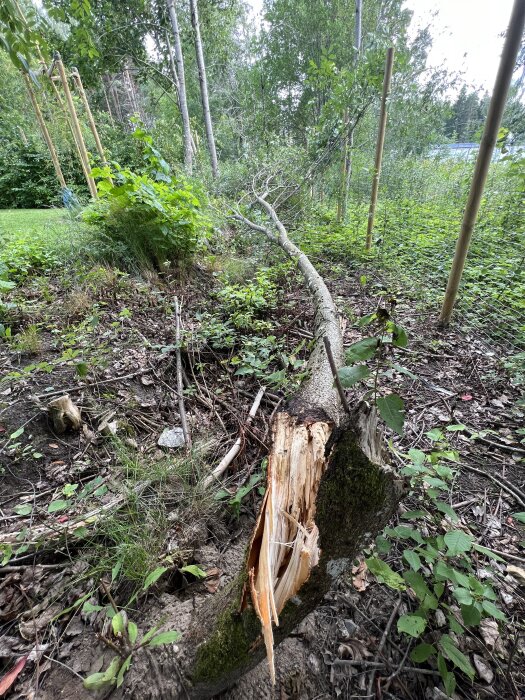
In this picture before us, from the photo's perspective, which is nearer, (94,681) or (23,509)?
(94,681)

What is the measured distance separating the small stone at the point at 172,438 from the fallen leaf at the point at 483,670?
1.41 metres

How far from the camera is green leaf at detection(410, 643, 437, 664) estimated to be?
0.93 m

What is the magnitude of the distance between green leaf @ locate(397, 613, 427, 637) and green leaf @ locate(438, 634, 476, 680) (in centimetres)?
8

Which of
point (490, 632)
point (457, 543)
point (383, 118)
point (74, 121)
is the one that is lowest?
point (490, 632)

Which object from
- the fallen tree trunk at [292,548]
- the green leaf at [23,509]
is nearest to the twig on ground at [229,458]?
the fallen tree trunk at [292,548]

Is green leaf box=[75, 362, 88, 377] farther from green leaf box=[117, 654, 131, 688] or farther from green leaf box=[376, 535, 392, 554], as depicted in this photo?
green leaf box=[376, 535, 392, 554]

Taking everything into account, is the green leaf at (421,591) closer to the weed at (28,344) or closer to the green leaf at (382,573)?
the green leaf at (382,573)

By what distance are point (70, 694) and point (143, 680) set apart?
0.63 ft

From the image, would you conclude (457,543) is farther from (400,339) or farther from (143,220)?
(143,220)

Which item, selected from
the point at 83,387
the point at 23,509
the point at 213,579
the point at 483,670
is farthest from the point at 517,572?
the point at 83,387

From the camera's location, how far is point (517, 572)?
3.87 ft

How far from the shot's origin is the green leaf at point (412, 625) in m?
0.91

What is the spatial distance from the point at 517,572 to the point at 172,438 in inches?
64.1

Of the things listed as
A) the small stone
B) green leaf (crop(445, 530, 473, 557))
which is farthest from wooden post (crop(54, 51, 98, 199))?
green leaf (crop(445, 530, 473, 557))
